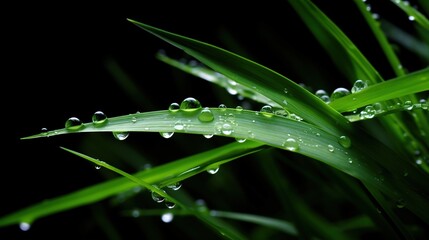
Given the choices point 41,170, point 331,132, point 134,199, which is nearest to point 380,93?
point 331,132

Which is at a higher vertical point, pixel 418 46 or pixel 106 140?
pixel 106 140

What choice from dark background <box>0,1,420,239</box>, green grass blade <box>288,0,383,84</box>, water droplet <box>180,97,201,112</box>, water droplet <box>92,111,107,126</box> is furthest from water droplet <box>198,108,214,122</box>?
dark background <box>0,1,420,239</box>

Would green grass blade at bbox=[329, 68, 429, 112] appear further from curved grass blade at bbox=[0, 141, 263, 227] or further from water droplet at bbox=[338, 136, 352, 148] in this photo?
curved grass blade at bbox=[0, 141, 263, 227]

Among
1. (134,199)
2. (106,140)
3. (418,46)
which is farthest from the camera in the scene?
(106,140)

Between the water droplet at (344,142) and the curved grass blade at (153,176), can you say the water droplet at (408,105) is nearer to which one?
the water droplet at (344,142)

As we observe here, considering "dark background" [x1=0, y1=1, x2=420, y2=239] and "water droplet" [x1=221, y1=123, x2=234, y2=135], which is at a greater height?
"dark background" [x1=0, y1=1, x2=420, y2=239]

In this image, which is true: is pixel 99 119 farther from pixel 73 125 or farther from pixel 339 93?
pixel 339 93

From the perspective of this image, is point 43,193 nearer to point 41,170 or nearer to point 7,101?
point 41,170
